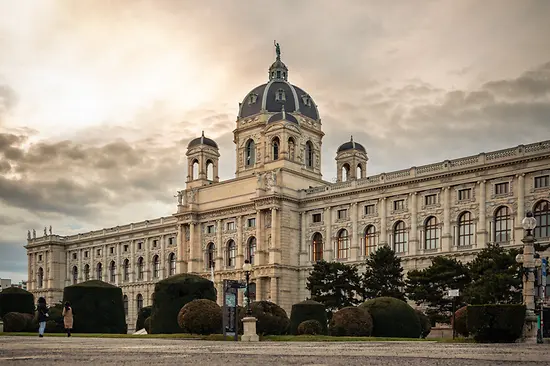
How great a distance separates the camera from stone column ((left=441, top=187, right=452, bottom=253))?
65.1 meters

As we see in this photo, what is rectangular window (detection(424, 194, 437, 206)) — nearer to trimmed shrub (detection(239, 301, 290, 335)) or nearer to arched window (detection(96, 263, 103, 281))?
trimmed shrub (detection(239, 301, 290, 335))

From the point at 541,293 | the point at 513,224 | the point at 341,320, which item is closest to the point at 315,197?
the point at 513,224

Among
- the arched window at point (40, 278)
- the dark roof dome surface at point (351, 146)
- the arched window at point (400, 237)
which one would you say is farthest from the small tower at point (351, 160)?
the arched window at point (40, 278)

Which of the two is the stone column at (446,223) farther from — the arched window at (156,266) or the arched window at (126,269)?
the arched window at (126,269)

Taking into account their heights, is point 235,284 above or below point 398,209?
below

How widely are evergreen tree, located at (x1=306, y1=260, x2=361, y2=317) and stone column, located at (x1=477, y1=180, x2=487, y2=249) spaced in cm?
1106

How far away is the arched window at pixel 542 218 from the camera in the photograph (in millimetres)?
59188

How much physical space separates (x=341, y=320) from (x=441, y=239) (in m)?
31.0

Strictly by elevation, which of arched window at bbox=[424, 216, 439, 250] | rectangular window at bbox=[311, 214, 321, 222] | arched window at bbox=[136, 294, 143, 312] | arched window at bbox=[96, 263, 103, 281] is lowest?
arched window at bbox=[136, 294, 143, 312]

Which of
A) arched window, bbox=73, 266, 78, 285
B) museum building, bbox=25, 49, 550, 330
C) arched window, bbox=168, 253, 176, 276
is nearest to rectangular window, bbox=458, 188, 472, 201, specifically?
museum building, bbox=25, 49, 550, 330

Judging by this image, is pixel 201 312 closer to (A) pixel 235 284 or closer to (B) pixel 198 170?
(A) pixel 235 284

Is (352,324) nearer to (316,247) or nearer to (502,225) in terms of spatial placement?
(502,225)

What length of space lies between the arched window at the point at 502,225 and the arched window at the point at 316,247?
66.5 ft

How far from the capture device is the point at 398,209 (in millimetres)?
70125
